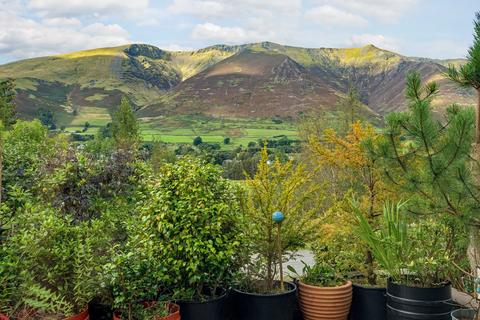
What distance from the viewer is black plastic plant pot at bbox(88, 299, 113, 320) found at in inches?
175

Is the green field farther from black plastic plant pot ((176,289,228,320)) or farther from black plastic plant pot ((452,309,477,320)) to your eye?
black plastic plant pot ((452,309,477,320))

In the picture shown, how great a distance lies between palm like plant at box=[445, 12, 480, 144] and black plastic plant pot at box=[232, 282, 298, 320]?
223 centimetres

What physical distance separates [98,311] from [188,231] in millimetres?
1124

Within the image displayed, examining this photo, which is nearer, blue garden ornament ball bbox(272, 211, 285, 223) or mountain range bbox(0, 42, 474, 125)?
blue garden ornament ball bbox(272, 211, 285, 223)

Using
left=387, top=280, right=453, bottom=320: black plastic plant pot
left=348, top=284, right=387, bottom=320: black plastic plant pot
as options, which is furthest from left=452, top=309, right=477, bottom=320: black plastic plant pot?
left=348, top=284, right=387, bottom=320: black plastic plant pot

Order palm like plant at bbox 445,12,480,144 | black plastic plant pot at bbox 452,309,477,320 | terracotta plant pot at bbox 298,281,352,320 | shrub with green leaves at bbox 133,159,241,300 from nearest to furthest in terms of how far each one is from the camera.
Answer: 1. palm like plant at bbox 445,12,480,144
2. black plastic plant pot at bbox 452,309,477,320
3. shrub with green leaves at bbox 133,159,241,300
4. terracotta plant pot at bbox 298,281,352,320

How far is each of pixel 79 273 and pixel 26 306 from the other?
474mm

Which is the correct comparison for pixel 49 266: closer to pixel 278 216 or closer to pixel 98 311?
Answer: pixel 98 311

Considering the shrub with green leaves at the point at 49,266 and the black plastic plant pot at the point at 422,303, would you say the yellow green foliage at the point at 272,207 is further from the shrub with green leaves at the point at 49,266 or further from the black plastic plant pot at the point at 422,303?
the shrub with green leaves at the point at 49,266

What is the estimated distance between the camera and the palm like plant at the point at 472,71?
343 centimetres

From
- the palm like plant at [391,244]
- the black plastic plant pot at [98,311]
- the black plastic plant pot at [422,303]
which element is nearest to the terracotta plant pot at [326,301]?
the palm like plant at [391,244]

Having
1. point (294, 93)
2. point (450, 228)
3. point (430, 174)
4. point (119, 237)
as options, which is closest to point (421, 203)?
point (430, 174)

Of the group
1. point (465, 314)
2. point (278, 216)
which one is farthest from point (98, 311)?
point (465, 314)

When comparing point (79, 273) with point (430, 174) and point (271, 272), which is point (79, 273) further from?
point (430, 174)
